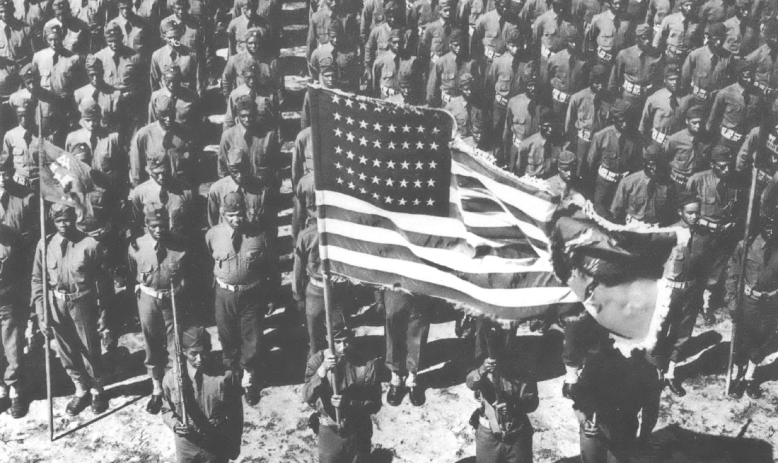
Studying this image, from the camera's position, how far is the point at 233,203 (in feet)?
35.7

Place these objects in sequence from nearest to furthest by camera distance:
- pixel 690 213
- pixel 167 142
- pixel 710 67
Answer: pixel 690 213 < pixel 167 142 < pixel 710 67

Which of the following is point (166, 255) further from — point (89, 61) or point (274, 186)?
point (89, 61)

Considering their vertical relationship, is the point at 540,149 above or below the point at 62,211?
above

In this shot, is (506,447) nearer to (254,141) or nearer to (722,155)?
(722,155)

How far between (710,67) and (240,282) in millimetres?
8512

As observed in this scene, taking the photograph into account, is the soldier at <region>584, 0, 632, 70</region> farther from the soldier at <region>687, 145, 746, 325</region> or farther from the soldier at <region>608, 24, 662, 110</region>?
the soldier at <region>687, 145, 746, 325</region>

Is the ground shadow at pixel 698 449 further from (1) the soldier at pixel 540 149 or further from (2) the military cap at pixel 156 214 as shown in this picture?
(2) the military cap at pixel 156 214

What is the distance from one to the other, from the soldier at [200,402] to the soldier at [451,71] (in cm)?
678

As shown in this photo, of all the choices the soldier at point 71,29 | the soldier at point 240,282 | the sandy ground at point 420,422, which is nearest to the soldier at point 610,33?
the sandy ground at point 420,422

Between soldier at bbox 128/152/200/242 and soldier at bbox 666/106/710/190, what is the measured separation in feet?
22.5

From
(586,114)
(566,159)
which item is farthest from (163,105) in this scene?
(586,114)

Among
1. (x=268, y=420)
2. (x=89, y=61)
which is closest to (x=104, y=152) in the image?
(x=89, y=61)

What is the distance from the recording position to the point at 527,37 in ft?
51.5

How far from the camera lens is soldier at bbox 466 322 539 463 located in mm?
9156
